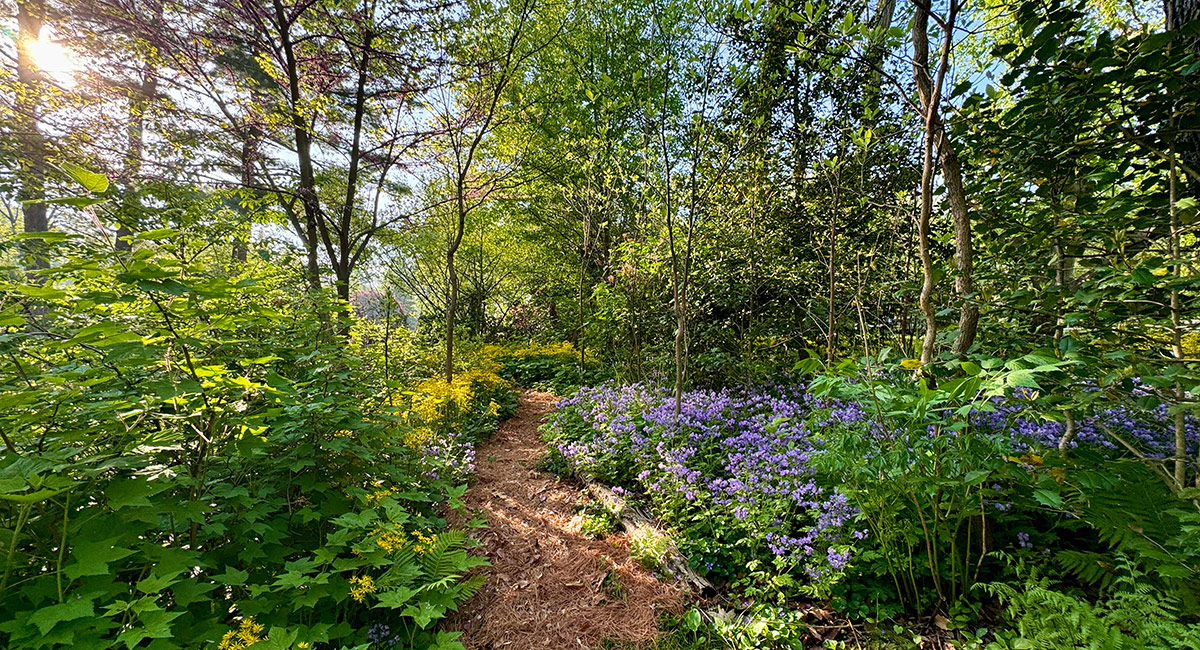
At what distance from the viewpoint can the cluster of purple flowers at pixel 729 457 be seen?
224 cm

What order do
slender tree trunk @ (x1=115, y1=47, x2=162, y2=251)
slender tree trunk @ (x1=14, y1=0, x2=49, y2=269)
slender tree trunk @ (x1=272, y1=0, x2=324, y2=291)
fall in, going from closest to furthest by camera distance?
slender tree trunk @ (x1=272, y1=0, x2=324, y2=291) < slender tree trunk @ (x1=14, y1=0, x2=49, y2=269) < slender tree trunk @ (x1=115, y1=47, x2=162, y2=251)

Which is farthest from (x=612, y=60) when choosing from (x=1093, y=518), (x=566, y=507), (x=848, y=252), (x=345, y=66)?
(x=1093, y=518)

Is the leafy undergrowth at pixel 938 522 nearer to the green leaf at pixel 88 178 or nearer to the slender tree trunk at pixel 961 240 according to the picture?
the slender tree trunk at pixel 961 240

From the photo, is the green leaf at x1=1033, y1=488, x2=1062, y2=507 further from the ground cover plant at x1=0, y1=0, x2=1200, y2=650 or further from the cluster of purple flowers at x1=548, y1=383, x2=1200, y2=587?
the cluster of purple flowers at x1=548, y1=383, x2=1200, y2=587

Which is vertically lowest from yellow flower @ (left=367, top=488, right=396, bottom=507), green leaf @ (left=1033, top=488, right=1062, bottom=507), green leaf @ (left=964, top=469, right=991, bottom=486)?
yellow flower @ (left=367, top=488, right=396, bottom=507)

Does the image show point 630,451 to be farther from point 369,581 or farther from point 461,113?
point 461,113

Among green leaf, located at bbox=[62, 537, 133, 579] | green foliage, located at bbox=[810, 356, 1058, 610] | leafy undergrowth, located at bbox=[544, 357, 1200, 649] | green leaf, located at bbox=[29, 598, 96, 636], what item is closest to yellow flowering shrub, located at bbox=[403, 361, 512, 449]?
green leaf, located at bbox=[62, 537, 133, 579]

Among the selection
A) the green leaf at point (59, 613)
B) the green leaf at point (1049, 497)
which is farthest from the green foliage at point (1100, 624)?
the green leaf at point (59, 613)

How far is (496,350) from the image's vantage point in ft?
29.8

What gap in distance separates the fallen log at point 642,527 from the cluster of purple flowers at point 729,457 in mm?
158

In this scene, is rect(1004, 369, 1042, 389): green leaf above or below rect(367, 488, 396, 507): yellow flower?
above

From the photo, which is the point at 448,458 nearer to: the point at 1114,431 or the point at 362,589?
the point at 362,589

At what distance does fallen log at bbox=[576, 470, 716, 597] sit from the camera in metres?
2.41

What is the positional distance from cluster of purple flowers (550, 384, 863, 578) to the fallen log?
0.52 feet
